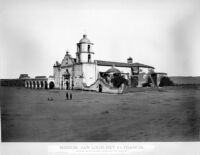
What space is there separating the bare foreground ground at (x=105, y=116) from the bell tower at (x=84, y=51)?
0.59 meters

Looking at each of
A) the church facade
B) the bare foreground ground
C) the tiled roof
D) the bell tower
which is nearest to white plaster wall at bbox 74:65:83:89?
the church facade

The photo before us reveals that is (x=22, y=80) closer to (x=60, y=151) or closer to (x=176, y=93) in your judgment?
(x=60, y=151)

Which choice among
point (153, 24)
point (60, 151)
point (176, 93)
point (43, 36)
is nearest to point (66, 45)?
point (43, 36)

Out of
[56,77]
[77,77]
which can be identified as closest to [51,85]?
[56,77]

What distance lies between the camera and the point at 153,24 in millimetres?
3652

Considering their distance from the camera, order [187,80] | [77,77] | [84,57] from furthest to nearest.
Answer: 1. [77,77]
2. [84,57]
3. [187,80]

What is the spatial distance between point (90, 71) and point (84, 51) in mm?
351

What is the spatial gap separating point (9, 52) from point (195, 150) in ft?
10.7

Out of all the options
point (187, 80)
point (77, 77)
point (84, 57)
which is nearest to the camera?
point (187, 80)

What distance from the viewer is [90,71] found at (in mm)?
3812

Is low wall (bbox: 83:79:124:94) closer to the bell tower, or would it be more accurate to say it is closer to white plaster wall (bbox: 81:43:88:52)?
the bell tower

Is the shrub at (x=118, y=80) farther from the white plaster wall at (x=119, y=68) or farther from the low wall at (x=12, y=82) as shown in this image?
the low wall at (x=12, y=82)

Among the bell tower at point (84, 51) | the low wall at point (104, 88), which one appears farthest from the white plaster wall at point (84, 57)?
the low wall at point (104, 88)

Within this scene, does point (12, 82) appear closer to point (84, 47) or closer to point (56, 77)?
point (56, 77)
